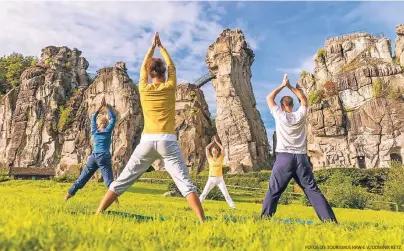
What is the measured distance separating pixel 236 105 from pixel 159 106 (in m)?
56.4

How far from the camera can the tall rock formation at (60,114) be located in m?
63.0

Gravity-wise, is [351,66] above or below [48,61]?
below

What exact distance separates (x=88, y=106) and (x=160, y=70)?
212 feet

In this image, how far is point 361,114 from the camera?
184 ft

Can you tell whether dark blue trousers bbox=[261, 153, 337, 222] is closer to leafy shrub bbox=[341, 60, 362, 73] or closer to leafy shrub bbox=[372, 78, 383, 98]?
leafy shrub bbox=[372, 78, 383, 98]

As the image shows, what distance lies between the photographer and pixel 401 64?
58.6 m

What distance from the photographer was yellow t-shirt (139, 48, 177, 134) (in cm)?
668

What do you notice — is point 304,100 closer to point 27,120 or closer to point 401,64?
point 401,64

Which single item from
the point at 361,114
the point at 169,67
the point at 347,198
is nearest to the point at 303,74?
Answer: the point at 361,114

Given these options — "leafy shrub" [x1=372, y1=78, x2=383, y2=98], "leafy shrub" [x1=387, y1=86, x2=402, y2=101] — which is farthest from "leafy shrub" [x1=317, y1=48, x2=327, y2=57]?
"leafy shrub" [x1=387, y1=86, x2=402, y2=101]

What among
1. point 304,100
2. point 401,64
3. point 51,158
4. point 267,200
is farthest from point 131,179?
point 51,158

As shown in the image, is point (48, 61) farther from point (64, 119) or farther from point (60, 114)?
point (64, 119)

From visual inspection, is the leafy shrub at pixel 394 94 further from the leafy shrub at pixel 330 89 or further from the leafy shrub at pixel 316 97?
the leafy shrub at pixel 316 97

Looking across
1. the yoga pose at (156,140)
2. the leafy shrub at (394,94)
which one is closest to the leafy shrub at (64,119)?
the leafy shrub at (394,94)
